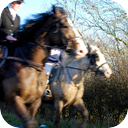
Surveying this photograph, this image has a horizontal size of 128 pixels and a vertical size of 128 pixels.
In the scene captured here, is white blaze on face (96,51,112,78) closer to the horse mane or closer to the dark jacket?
the horse mane

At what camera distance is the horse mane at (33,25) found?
372 cm

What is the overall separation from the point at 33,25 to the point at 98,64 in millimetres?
2508

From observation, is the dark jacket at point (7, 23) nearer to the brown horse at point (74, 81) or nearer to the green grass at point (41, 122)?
the brown horse at point (74, 81)

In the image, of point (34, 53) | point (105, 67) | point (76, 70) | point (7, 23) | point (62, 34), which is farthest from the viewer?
point (76, 70)

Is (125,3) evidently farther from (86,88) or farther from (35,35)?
(35,35)

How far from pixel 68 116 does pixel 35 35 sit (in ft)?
18.6

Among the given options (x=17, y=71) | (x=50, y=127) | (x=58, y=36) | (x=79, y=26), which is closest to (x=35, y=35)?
(x=58, y=36)

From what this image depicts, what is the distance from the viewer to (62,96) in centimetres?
550

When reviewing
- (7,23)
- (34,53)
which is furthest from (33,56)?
(7,23)

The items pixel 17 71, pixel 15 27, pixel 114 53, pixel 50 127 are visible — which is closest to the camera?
pixel 17 71

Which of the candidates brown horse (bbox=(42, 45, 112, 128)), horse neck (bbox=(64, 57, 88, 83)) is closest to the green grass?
brown horse (bbox=(42, 45, 112, 128))

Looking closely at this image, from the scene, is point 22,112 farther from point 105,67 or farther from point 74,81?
point 105,67

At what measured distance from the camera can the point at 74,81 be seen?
5547 mm

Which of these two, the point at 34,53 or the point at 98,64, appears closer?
the point at 34,53
